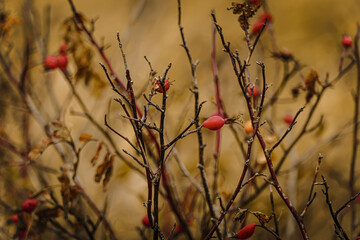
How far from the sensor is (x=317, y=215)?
5.40 feet

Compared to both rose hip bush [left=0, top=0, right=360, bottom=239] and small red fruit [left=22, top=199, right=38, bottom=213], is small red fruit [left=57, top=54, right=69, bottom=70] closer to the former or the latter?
rose hip bush [left=0, top=0, right=360, bottom=239]

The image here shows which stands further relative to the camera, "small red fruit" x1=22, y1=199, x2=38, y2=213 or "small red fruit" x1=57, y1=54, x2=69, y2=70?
"small red fruit" x1=57, y1=54, x2=69, y2=70

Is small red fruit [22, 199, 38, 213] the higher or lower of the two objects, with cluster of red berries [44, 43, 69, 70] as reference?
lower

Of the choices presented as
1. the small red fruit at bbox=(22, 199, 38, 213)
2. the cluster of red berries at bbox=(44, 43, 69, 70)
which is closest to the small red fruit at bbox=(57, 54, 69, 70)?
the cluster of red berries at bbox=(44, 43, 69, 70)

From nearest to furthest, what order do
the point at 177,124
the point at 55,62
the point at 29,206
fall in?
the point at 29,206, the point at 55,62, the point at 177,124

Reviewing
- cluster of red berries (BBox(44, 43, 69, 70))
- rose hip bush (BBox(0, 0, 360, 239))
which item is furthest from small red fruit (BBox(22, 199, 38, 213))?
cluster of red berries (BBox(44, 43, 69, 70))

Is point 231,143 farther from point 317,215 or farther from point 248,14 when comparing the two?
point 248,14

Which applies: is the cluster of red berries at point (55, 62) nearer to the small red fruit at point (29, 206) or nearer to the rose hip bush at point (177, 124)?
the rose hip bush at point (177, 124)

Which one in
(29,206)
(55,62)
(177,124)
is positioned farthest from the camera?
(177,124)

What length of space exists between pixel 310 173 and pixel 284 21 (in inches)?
38.8

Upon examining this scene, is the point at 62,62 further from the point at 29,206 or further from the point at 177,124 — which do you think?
the point at 177,124

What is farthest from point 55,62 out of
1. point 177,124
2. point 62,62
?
point 177,124

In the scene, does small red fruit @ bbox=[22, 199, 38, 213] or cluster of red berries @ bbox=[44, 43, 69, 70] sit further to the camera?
cluster of red berries @ bbox=[44, 43, 69, 70]

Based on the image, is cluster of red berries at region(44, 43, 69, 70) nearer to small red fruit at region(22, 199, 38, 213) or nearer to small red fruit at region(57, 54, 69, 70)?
small red fruit at region(57, 54, 69, 70)
